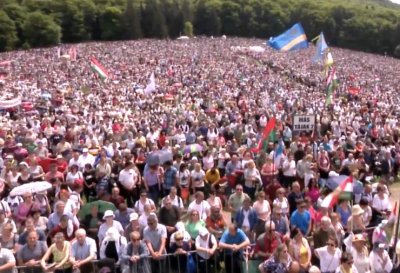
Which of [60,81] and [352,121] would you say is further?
[60,81]

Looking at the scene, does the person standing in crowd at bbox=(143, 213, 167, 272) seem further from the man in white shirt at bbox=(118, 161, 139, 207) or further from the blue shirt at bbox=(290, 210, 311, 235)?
the man in white shirt at bbox=(118, 161, 139, 207)

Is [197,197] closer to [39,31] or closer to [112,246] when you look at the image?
[112,246]

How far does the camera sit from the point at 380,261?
346 inches

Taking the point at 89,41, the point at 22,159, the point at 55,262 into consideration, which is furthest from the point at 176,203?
the point at 89,41

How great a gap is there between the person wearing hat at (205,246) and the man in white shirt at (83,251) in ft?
4.58

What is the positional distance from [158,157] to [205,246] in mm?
3804

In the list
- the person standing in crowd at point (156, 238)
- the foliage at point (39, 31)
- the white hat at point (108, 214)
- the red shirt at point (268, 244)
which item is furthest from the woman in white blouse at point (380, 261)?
the foliage at point (39, 31)

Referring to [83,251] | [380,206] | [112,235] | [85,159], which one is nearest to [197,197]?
[112,235]

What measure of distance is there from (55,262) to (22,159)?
17.8 feet

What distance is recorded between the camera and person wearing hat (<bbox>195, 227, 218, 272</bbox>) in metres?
9.34

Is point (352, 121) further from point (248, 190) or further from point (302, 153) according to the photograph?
point (248, 190)

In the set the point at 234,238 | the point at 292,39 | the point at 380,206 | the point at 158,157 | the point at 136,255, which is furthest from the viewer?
the point at 292,39

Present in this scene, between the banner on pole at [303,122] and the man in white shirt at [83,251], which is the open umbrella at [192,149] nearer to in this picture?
the banner on pole at [303,122]

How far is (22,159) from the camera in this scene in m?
13.8
